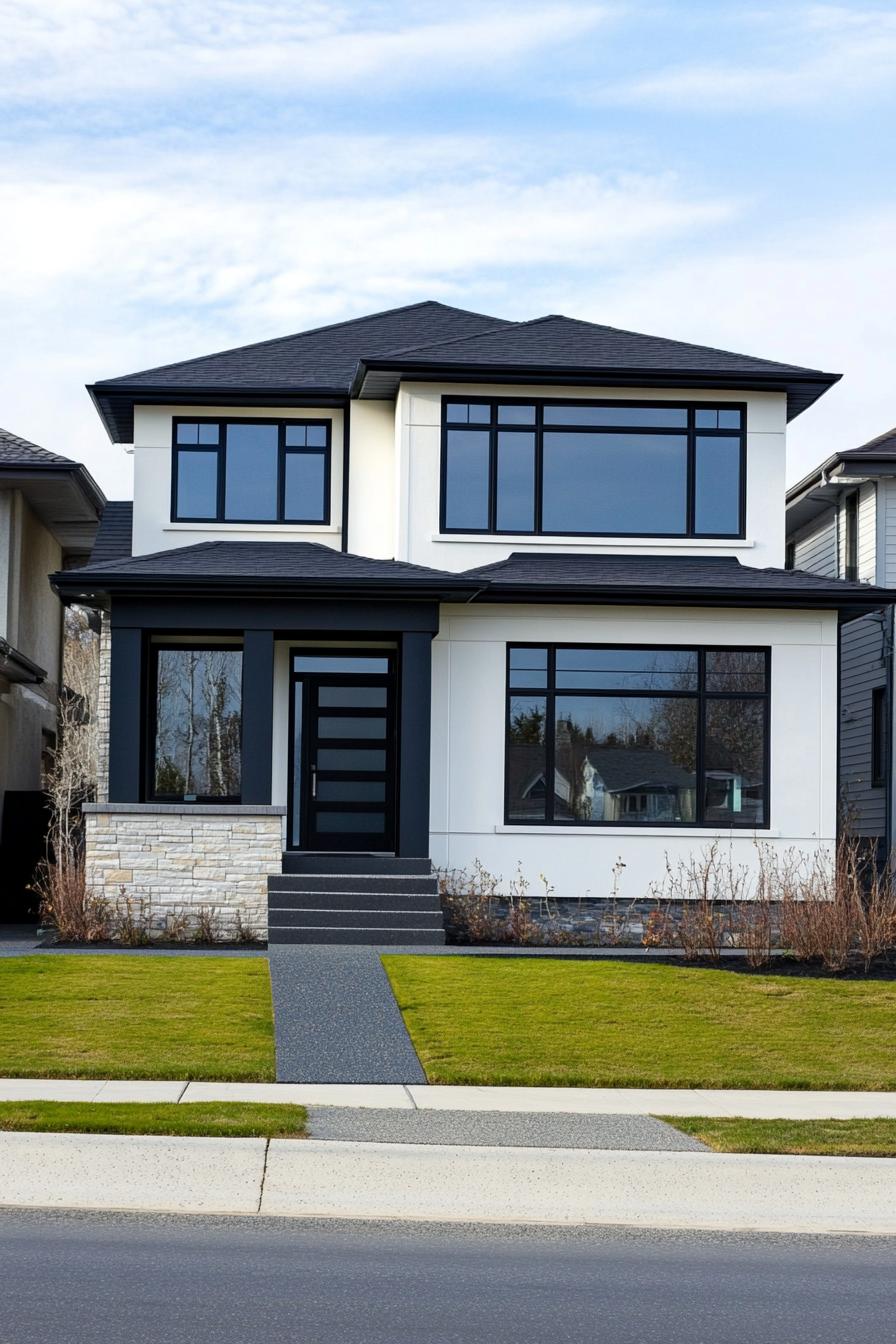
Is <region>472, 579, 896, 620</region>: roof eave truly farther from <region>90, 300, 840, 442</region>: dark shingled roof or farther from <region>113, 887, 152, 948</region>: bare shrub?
<region>113, 887, 152, 948</region>: bare shrub

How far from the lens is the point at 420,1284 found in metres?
6.63

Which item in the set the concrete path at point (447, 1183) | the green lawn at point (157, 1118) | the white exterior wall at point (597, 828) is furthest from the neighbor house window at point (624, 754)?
the concrete path at point (447, 1183)

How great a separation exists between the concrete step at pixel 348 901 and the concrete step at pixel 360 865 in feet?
2.06

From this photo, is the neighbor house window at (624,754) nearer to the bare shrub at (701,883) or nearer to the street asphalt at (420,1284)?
the bare shrub at (701,883)

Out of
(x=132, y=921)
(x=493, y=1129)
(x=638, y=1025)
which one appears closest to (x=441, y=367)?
(x=132, y=921)

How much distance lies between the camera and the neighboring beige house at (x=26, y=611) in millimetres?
23344

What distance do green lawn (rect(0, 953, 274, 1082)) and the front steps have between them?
1.70 metres

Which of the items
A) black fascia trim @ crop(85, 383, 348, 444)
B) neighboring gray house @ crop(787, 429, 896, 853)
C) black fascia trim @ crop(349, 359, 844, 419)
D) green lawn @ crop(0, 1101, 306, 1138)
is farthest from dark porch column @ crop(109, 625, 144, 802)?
neighboring gray house @ crop(787, 429, 896, 853)

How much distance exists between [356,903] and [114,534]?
7.12 metres

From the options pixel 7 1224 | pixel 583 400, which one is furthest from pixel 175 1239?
pixel 583 400

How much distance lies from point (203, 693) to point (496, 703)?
3.80m

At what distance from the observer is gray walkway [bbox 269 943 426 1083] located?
464 inches

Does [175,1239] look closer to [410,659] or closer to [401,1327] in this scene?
[401,1327]

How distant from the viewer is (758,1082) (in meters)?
11.7
